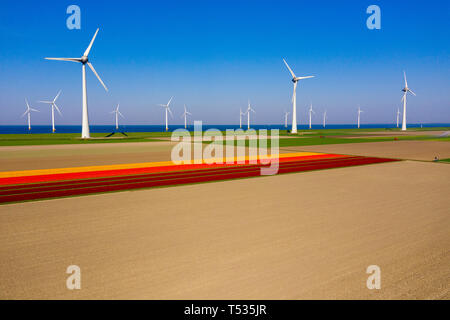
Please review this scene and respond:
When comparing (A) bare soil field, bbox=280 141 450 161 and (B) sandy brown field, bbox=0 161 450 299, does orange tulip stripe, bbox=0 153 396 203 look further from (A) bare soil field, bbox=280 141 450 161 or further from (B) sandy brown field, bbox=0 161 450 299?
(A) bare soil field, bbox=280 141 450 161

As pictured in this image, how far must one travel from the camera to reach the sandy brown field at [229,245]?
5504 mm

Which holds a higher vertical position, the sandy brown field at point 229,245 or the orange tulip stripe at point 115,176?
the orange tulip stripe at point 115,176

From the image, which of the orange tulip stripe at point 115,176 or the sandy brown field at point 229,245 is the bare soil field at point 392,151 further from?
the sandy brown field at point 229,245

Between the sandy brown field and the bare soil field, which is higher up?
the bare soil field

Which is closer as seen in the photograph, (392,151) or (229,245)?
(229,245)

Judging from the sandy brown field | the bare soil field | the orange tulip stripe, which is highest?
the bare soil field

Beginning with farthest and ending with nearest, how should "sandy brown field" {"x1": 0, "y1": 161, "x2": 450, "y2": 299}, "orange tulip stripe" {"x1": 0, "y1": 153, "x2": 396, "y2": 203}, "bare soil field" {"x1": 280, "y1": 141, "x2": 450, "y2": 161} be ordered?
1. "bare soil field" {"x1": 280, "y1": 141, "x2": 450, "y2": 161}
2. "orange tulip stripe" {"x1": 0, "y1": 153, "x2": 396, "y2": 203}
3. "sandy brown field" {"x1": 0, "y1": 161, "x2": 450, "y2": 299}

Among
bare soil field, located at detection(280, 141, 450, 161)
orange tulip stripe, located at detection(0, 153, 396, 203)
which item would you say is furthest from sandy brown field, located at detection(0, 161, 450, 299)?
bare soil field, located at detection(280, 141, 450, 161)

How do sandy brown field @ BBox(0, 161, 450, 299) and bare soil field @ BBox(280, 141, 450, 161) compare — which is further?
bare soil field @ BBox(280, 141, 450, 161)

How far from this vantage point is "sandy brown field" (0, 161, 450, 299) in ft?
18.1

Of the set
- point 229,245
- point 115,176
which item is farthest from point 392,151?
point 229,245

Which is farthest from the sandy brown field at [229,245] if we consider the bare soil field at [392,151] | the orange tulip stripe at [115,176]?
the bare soil field at [392,151]

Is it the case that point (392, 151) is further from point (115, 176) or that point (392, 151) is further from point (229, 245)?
point (229, 245)

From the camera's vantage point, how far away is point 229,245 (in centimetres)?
737
